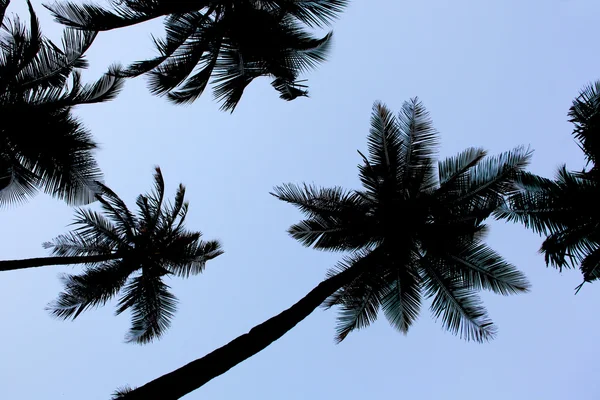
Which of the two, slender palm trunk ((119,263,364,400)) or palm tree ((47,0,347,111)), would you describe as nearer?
slender palm trunk ((119,263,364,400))

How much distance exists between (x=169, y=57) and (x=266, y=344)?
20.5 feet

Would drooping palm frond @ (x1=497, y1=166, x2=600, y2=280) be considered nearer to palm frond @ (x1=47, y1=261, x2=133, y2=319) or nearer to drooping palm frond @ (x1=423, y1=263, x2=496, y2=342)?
drooping palm frond @ (x1=423, y1=263, x2=496, y2=342)

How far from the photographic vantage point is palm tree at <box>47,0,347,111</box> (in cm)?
891

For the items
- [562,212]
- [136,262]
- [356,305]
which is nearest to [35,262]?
[136,262]

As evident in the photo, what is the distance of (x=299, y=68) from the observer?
11.1 metres

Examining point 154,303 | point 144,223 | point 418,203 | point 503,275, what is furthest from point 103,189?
point 503,275

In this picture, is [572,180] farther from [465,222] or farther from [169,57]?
[169,57]

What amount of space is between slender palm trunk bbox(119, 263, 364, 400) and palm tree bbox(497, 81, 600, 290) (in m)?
4.56

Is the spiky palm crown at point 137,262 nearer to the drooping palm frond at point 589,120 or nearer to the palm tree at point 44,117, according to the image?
the palm tree at point 44,117

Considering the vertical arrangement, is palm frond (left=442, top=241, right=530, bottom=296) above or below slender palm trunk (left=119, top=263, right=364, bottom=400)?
above

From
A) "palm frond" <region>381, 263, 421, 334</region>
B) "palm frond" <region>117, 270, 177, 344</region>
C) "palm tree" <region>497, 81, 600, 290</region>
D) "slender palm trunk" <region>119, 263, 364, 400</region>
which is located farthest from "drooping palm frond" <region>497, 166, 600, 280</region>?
"palm frond" <region>117, 270, 177, 344</region>

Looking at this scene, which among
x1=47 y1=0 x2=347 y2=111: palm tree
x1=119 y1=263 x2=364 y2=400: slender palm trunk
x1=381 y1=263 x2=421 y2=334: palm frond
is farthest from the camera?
x1=381 y1=263 x2=421 y2=334: palm frond

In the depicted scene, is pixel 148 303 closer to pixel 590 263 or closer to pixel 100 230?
pixel 100 230

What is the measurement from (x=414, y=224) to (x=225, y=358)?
5.66 meters
